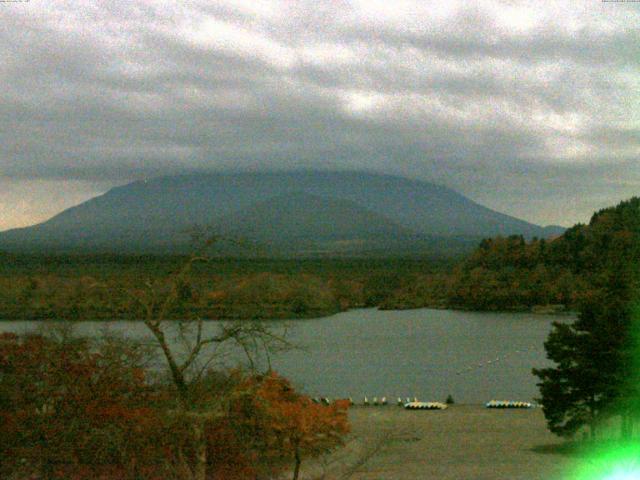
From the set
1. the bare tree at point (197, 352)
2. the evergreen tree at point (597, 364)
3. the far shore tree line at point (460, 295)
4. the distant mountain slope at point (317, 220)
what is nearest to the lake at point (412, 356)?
the far shore tree line at point (460, 295)

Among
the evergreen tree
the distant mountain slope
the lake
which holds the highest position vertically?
the distant mountain slope

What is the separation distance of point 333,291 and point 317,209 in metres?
119

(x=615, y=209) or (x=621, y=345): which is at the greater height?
(x=615, y=209)

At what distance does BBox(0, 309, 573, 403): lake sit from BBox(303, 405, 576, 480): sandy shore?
258 cm

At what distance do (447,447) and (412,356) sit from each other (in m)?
19.5

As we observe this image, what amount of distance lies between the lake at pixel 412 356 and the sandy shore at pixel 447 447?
8.47 ft

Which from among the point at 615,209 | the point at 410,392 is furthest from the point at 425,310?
the point at 410,392

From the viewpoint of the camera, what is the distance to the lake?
25219 millimetres

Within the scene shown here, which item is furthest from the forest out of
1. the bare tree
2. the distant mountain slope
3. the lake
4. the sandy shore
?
the distant mountain slope

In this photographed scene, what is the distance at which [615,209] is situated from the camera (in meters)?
74.3

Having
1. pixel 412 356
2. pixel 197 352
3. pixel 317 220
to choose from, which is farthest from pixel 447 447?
pixel 317 220

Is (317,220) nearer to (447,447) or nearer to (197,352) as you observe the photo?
(447,447)

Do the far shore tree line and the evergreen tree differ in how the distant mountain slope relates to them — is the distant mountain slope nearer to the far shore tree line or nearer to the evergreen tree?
the far shore tree line

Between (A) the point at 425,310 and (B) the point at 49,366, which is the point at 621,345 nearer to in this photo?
(B) the point at 49,366
